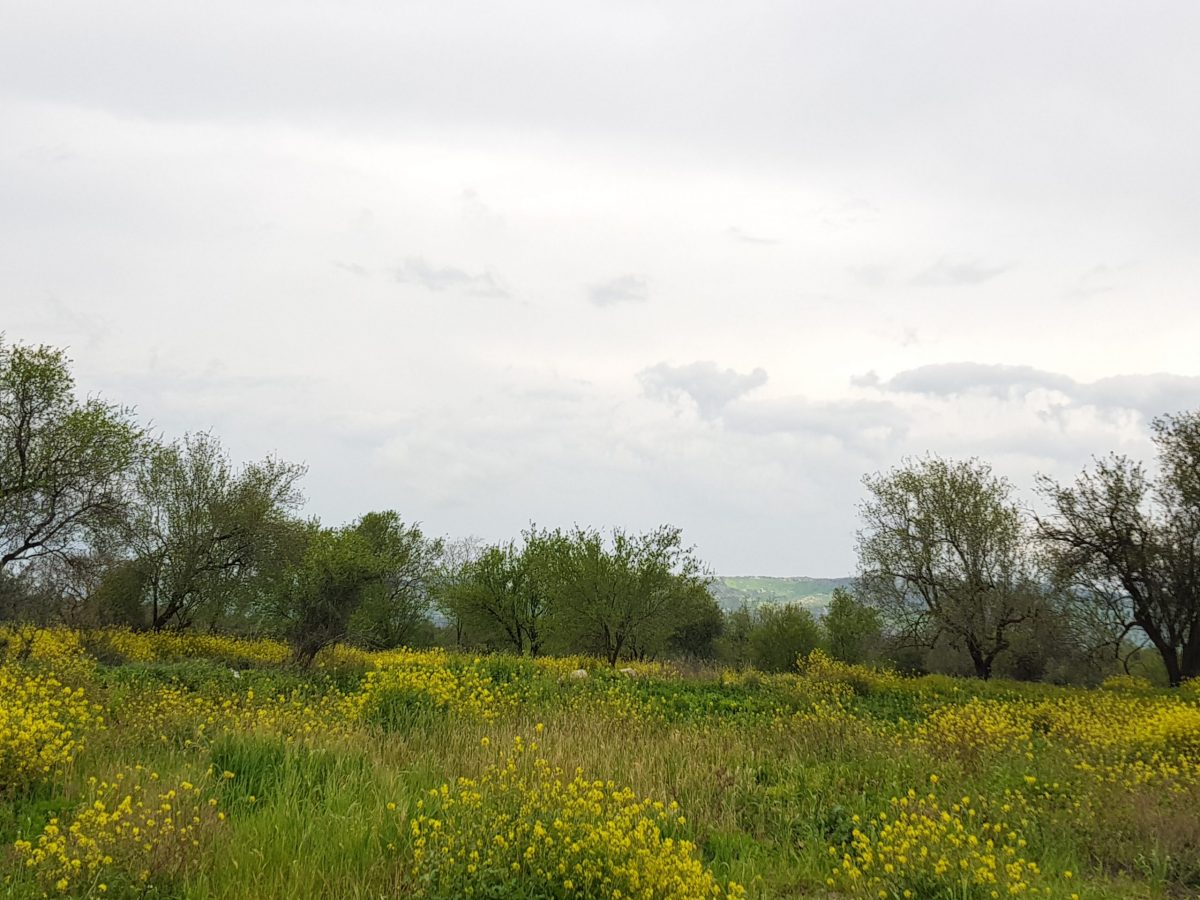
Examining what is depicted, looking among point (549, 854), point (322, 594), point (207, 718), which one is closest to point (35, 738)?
point (207, 718)

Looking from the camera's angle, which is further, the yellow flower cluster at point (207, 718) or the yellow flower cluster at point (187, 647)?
the yellow flower cluster at point (187, 647)

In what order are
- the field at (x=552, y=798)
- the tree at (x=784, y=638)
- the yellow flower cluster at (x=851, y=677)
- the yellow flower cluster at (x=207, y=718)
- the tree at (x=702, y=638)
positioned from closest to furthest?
the field at (x=552, y=798)
the yellow flower cluster at (x=207, y=718)
the yellow flower cluster at (x=851, y=677)
the tree at (x=784, y=638)
the tree at (x=702, y=638)

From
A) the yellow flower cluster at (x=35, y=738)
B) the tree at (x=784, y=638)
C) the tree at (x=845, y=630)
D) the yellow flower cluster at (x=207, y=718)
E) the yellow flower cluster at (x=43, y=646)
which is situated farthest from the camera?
the tree at (x=784, y=638)

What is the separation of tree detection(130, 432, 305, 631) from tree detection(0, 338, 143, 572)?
510 centimetres

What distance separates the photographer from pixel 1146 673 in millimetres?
34219

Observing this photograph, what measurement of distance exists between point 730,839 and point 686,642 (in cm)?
5546

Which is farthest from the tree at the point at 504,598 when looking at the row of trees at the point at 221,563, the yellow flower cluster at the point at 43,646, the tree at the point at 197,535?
the yellow flower cluster at the point at 43,646

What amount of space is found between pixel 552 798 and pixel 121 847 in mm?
3162

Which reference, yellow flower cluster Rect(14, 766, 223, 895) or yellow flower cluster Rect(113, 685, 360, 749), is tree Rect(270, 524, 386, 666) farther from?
yellow flower cluster Rect(14, 766, 223, 895)

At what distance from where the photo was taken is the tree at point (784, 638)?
49.1 metres

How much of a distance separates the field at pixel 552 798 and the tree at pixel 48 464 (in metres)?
11.2

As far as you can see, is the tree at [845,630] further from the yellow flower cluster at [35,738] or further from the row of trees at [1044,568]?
the yellow flower cluster at [35,738]

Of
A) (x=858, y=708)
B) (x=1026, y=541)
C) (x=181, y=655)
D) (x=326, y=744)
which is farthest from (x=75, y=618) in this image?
(x=1026, y=541)

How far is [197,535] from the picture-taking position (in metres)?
29.3
